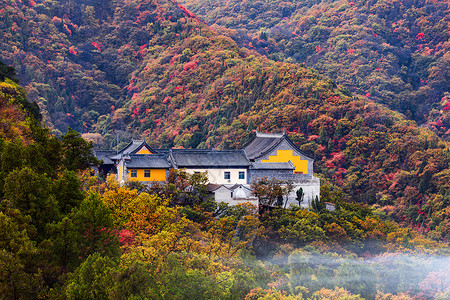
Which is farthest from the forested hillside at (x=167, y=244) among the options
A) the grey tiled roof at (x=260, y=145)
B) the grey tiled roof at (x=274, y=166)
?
the grey tiled roof at (x=260, y=145)

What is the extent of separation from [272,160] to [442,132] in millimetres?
64291

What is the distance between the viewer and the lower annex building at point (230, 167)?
3638 cm

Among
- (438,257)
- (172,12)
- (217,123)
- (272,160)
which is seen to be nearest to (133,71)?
(172,12)

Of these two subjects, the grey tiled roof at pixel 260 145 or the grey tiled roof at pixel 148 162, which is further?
the grey tiled roof at pixel 260 145

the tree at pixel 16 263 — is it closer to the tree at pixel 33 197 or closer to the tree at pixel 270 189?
the tree at pixel 33 197

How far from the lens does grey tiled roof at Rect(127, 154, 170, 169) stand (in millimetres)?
36438

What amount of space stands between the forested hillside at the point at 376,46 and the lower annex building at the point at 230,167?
61571 millimetres

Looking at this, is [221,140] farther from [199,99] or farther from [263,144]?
[263,144]

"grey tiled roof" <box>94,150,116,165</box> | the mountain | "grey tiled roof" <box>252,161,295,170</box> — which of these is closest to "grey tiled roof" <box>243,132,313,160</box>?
"grey tiled roof" <box>252,161,295,170</box>

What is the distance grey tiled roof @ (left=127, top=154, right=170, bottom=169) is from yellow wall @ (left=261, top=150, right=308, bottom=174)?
8.36 m

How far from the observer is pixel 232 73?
85375mm

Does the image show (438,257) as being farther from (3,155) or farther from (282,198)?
(3,155)

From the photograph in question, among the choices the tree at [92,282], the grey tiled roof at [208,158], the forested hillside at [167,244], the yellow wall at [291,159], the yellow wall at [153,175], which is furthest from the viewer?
the yellow wall at [291,159]

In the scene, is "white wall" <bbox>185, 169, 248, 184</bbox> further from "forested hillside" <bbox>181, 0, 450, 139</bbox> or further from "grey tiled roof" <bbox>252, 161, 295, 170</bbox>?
"forested hillside" <bbox>181, 0, 450, 139</bbox>
